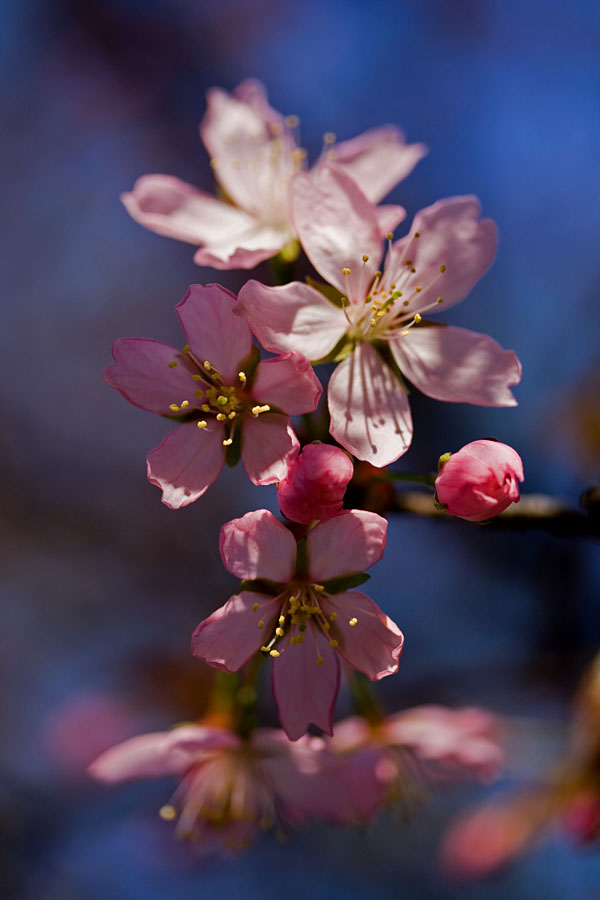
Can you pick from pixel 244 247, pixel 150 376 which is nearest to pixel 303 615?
pixel 150 376

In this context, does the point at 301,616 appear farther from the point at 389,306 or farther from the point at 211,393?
the point at 389,306

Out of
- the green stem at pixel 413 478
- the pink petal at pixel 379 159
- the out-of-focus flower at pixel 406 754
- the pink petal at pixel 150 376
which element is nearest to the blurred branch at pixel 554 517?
the green stem at pixel 413 478

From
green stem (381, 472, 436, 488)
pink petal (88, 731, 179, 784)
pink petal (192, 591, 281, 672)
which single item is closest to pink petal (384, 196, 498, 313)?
green stem (381, 472, 436, 488)

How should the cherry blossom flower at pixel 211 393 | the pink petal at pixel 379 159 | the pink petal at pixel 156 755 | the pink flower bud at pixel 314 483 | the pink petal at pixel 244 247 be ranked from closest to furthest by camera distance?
the pink flower bud at pixel 314 483
the cherry blossom flower at pixel 211 393
the pink petal at pixel 244 247
the pink petal at pixel 156 755
the pink petal at pixel 379 159

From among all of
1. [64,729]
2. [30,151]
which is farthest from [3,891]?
[30,151]

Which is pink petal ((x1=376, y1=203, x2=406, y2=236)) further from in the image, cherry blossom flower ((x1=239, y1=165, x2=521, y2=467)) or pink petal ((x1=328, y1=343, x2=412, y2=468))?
pink petal ((x1=328, y1=343, x2=412, y2=468))

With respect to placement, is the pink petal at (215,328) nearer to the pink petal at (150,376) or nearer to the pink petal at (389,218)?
the pink petal at (150,376)
